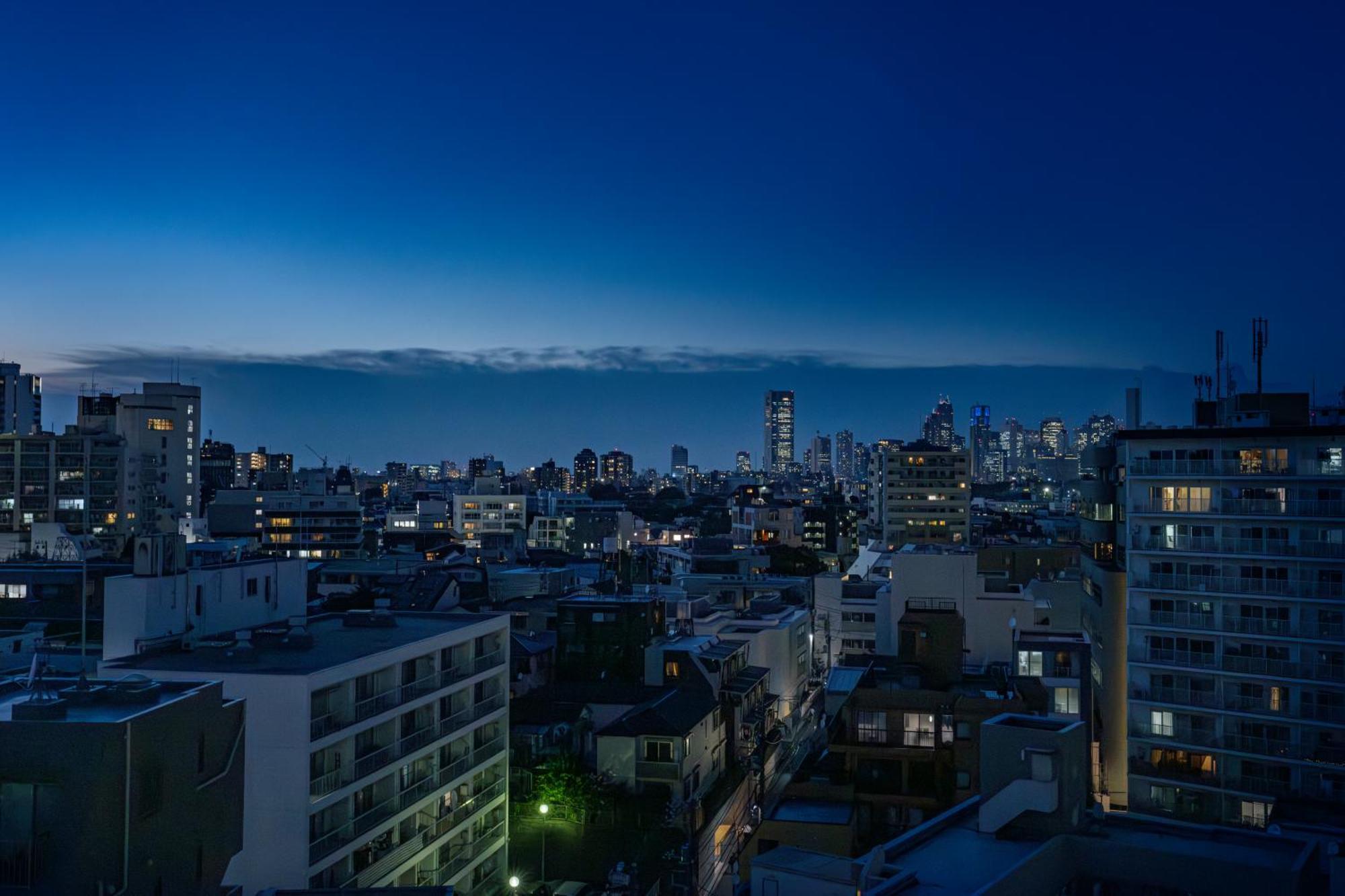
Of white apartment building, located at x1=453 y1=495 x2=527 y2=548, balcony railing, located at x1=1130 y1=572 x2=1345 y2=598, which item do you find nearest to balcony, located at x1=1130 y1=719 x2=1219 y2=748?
balcony railing, located at x1=1130 y1=572 x2=1345 y2=598

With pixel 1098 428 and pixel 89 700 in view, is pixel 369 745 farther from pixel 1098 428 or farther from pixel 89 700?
pixel 1098 428

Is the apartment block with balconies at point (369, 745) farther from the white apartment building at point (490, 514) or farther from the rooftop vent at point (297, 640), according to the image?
the white apartment building at point (490, 514)

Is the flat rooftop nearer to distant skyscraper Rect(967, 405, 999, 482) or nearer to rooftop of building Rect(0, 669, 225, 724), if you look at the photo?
rooftop of building Rect(0, 669, 225, 724)

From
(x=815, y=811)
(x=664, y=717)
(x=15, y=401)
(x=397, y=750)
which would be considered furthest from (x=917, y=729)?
(x=15, y=401)

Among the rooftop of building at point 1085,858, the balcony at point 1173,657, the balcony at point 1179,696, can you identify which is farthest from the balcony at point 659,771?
the balcony at point 1173,657

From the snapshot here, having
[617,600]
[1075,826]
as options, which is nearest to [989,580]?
[617,600]

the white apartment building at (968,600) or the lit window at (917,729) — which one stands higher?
the white apartment building at (968,600)

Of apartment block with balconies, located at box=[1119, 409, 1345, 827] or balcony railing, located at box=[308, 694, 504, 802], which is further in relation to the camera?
apartment block with balconies, located at box=[1119, 409, 1345, 827]
